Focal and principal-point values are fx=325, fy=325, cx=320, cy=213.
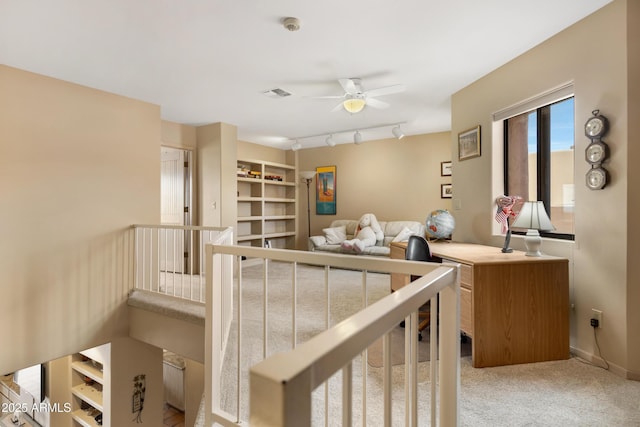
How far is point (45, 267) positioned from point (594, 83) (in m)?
5.02

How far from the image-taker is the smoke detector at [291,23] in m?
2.36

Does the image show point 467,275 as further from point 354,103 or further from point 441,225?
point 354,103

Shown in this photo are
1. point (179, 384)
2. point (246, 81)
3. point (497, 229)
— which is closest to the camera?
point (497, 229)

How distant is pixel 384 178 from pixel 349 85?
364 centimetres

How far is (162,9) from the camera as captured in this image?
2252 millimetres

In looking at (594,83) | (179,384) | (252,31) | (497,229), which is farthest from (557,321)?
(179,384)

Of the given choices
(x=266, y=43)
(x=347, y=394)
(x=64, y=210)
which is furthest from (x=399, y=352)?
(x=64, y=210)

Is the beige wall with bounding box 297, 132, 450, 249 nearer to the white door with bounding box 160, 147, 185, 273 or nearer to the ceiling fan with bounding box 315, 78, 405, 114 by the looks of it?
the white door with bounding box 160, 147, 185, 273

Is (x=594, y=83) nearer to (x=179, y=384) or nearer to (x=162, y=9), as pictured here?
(x=162, y=9)

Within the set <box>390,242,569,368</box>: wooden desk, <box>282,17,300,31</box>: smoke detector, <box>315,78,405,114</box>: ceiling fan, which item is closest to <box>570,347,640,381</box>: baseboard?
<box>390,242,569,368</box>: wooden desk

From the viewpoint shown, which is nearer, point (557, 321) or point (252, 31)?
point (557, 321)

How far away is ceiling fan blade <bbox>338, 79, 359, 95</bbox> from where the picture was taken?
10.2 ft

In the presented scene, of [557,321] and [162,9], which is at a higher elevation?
[162,9]

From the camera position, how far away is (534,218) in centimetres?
246
